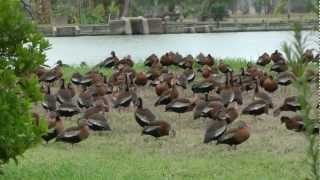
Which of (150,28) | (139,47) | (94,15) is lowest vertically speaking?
(139,47)

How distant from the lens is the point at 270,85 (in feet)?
37.7

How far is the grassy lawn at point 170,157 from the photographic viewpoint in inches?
242

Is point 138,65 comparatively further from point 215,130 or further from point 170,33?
point 170,33

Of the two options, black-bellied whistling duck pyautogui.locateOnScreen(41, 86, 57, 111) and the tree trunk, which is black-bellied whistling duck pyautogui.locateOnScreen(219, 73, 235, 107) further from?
the tree trunk

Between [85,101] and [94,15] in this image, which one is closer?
[85,101]

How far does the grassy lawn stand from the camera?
6148mm

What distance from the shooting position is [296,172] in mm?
6258

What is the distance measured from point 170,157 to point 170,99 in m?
3.14

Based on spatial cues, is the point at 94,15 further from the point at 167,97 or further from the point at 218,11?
the point at 167,97

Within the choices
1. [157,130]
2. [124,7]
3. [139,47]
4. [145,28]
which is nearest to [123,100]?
[157,130]

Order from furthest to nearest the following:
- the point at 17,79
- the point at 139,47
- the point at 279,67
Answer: the point at 139,47 < the point at 279,67 < the point at 17,79

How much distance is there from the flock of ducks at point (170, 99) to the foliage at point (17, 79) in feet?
4.56

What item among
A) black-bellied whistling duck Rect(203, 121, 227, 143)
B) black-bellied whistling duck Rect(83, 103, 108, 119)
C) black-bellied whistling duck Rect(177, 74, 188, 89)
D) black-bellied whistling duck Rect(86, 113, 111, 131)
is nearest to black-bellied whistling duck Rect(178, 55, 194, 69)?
black-bellied whistling duck Rect(177, 74, 188, 89)

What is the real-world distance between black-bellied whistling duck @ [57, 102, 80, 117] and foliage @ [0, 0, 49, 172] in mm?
3864
